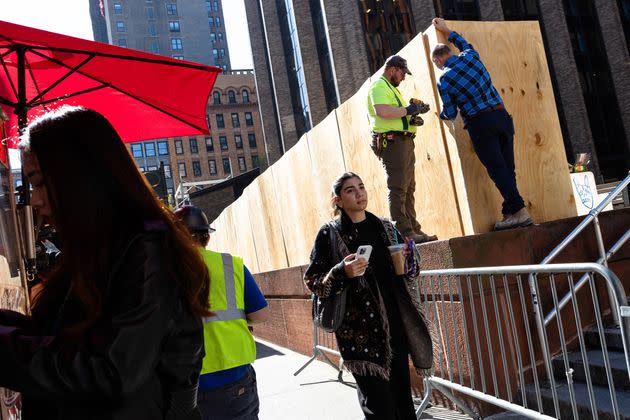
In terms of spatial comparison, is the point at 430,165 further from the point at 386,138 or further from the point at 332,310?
the point at 332,310

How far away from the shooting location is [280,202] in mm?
11484

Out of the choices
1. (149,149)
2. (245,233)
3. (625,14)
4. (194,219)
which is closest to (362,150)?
(194,219)

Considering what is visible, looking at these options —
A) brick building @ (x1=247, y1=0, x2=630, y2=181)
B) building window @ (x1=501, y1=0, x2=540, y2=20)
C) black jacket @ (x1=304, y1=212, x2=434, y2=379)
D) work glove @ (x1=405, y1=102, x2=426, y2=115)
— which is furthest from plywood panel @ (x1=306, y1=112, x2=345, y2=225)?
building window @ (x1=501, y1=0, x2=540, y2=20)

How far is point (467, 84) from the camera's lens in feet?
17.3

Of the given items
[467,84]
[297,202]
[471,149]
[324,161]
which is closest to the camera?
[467,84]

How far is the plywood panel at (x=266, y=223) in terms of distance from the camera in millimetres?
11891

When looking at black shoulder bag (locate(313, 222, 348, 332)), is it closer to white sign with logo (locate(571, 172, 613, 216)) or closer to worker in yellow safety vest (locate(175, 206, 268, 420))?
worker in yellow safety vest (locate(175, 206, 268, 420))

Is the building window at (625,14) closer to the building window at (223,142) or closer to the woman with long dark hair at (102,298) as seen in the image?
the woman with long dark hair at (102,298)

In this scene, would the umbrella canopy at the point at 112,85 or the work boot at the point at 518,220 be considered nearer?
the umbrella canopy at the point at 112,85

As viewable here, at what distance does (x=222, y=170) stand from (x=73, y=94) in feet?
280

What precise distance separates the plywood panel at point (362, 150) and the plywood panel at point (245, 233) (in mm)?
6733

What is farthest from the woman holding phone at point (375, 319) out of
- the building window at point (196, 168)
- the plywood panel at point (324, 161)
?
the building window at point (196, 168)

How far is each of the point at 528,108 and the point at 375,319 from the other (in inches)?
141

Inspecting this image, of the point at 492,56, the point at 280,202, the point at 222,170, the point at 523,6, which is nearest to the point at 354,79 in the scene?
the point at 523,6
